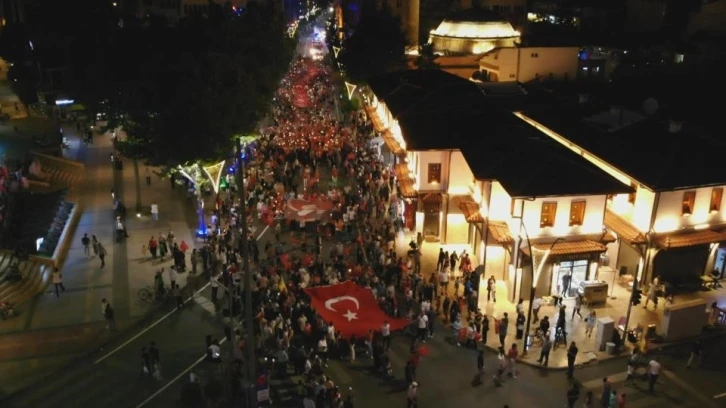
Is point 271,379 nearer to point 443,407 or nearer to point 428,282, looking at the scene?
point 443,407

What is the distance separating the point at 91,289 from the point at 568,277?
22.3m

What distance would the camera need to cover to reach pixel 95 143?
186ft

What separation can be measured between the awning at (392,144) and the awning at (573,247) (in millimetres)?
14445

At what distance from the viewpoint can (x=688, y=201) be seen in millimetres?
27562

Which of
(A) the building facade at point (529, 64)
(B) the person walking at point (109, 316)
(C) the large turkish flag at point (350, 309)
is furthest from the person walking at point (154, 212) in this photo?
(A) the building facade at point (529, 64)

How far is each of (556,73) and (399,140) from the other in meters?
26.4

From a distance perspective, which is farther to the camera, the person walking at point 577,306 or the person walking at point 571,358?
the person walking at point 577,306

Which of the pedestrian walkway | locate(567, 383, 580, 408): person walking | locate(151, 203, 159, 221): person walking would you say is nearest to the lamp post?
locate(567, 383, 580, 408): person walking

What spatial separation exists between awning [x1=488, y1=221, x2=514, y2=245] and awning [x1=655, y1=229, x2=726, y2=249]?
649cm

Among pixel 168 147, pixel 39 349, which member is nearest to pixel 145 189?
pixel 168 147

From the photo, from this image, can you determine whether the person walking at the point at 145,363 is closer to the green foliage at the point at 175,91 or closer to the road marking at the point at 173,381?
the road marking at the point at 173,381

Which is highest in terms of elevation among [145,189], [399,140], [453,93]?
[453,93]

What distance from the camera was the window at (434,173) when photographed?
3431 cm

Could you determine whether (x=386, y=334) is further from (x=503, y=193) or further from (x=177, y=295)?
(x=177, y=295)
